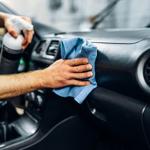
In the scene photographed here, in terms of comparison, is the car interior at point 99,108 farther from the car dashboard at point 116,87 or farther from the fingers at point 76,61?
the fingers at point 76,61

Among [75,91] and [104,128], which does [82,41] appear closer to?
[75,91]

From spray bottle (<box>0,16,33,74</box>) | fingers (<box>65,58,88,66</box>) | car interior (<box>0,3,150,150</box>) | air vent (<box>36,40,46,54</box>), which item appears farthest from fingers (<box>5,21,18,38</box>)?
air vent (<box>36,40,46,54</box>)

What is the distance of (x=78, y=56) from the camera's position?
1715 mm

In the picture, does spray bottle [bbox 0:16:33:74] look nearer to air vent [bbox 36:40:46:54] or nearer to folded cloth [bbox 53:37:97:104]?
folded cloth [bbox 53:37:97:104]

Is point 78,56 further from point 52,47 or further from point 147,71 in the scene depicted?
point 52,47

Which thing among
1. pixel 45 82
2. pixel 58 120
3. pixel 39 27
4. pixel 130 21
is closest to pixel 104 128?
pixel 58 120

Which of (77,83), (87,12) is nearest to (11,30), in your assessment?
(77,83)

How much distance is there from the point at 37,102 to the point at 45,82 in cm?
68

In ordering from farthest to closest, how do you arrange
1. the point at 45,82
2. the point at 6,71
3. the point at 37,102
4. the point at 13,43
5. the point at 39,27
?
the point at 39,27 → the point at 37,102 → the point at 6,71 → the point at 13,43 → the point at 45,82

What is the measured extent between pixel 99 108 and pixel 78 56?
276mm

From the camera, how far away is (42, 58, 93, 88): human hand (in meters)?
1.67

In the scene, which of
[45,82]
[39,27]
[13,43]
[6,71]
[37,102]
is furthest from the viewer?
[39,27]

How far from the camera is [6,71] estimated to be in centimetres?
218

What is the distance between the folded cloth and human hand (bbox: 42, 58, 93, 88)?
34mm
